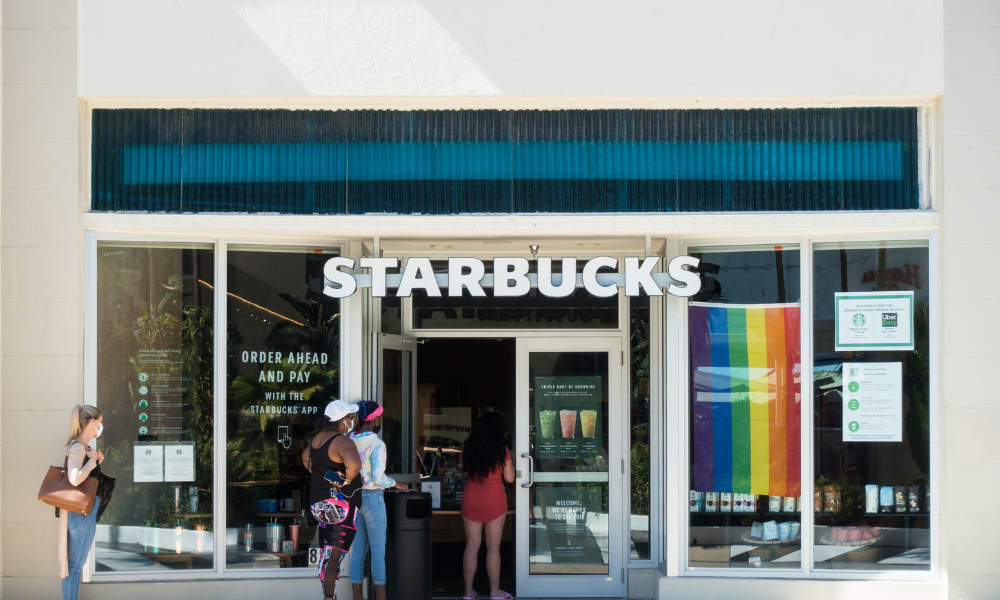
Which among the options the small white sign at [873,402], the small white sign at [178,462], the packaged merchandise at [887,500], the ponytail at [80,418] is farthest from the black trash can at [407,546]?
the packaged merchandise at [887,500]

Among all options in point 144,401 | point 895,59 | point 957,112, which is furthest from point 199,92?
point 957,112

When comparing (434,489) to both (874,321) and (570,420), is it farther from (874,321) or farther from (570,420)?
(874,321)

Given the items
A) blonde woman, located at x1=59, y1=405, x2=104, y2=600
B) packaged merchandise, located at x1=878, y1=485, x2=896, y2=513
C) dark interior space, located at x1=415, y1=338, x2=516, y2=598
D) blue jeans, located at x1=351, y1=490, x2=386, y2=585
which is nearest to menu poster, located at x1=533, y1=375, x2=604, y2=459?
dark interior space, located at x1=415, y1=338, x2=516, y2=598

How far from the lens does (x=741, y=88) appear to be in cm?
711

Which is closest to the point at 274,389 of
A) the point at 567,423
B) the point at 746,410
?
the point at 567,423

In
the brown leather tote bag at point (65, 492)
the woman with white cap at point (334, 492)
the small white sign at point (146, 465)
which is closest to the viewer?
the brown leather tote bag at point (65, 492)

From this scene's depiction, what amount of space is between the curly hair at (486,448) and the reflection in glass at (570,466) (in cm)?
52

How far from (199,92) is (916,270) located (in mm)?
6005

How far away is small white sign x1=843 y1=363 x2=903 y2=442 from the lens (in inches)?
280

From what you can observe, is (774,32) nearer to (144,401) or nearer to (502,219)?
(502,219)

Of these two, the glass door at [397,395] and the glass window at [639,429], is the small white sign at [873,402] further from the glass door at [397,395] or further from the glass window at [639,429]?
the glass door at [397,395]

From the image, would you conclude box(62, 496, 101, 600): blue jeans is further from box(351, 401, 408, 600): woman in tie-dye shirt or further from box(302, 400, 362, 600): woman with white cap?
box(351, 401, 408, 600): woman in tie-dye shirt

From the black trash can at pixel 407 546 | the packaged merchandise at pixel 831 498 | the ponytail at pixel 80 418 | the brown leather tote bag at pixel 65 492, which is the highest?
the ponytail at pixel 80 418

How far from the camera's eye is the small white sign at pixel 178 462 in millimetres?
7316
